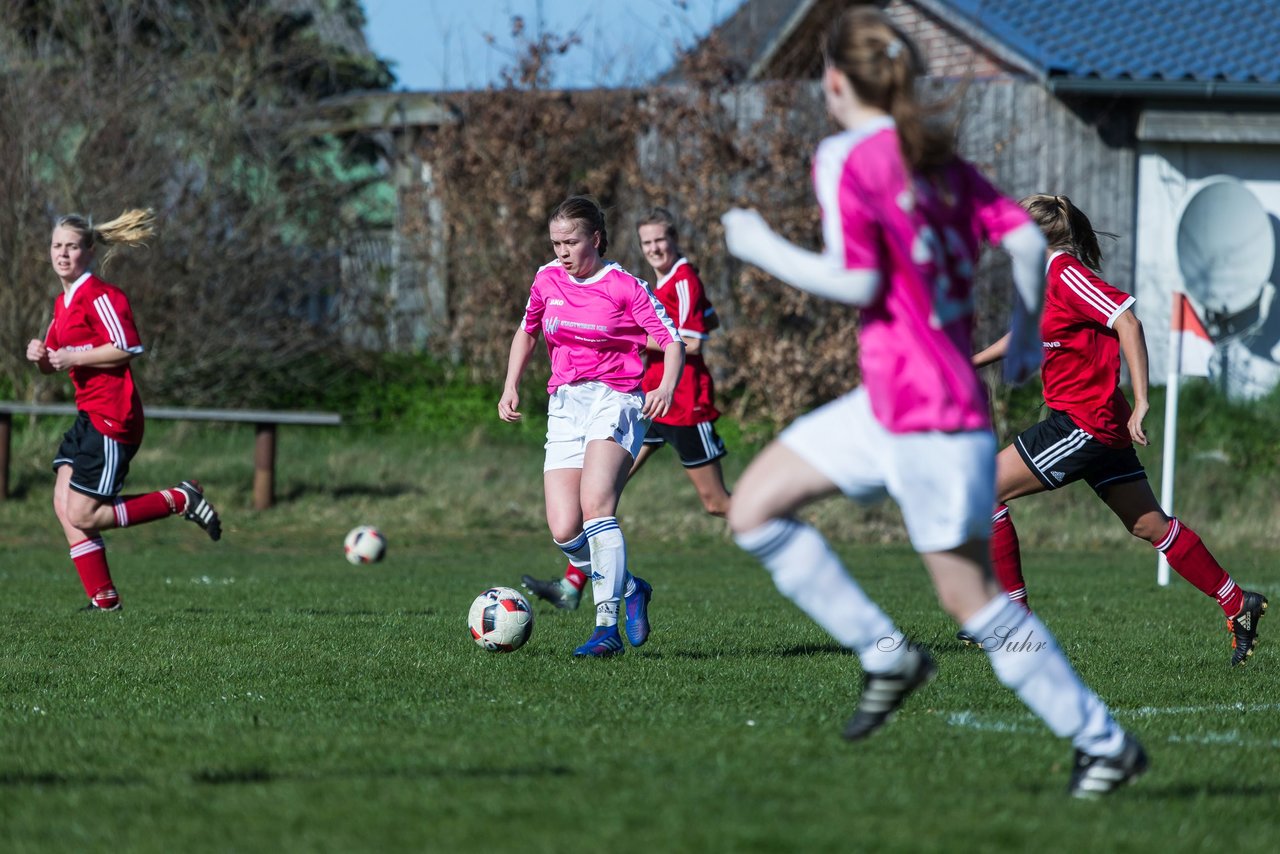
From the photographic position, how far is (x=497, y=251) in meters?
19.4

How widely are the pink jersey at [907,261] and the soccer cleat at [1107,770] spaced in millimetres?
881

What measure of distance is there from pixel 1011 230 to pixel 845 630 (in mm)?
1112

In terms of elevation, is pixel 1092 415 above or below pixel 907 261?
below

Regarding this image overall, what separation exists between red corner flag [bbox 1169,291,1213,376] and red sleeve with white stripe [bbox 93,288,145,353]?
22.8 ft

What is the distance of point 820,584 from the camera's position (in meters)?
4.16

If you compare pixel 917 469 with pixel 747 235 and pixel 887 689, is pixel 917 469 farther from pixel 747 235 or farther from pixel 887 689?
pixel 747 235

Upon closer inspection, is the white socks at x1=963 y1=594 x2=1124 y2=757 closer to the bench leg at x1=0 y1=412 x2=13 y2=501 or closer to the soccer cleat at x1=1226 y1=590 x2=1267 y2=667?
the soccer cleat at x1=1226 y1=590 x2=1267 y2=667

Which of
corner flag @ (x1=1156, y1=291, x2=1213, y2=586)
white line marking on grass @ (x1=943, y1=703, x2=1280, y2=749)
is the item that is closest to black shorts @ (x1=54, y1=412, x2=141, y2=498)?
white line marking on grass @ (x1=943, y1=703, x2=1280, y2=749)

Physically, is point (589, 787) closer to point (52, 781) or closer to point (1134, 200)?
point (52, 781)

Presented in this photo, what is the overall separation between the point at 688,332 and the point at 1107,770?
6.15 metres

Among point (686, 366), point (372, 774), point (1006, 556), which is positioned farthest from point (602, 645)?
point (686, 366)

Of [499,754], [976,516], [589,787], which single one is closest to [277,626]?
[499,754]

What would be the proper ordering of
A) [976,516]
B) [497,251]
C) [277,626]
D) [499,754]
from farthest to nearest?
[497,251]
[277,626]
[499,754]
[976,516]

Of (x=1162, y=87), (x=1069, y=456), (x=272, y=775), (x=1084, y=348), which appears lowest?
(x=272, y=775)
